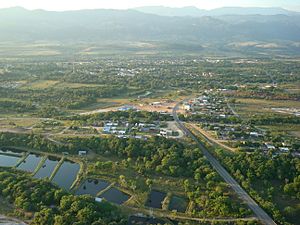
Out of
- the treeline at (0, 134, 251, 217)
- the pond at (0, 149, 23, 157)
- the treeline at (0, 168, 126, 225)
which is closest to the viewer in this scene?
the treeline at (0, 168, 126, 225)

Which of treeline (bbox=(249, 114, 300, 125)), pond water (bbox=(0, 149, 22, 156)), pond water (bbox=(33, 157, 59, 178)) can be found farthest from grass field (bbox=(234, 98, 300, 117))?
pond water (bbox=(0, 149, 22, 156))

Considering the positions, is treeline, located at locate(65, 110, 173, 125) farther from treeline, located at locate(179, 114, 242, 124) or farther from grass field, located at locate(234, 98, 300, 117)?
grass field, located at locate(234, 98, 300, 117)

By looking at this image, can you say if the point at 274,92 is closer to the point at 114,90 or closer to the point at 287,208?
the point at 114,90

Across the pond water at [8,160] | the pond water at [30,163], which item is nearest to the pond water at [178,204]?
the pond water at [30,163]

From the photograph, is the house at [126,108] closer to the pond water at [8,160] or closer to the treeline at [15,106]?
the treeline at [15,106]

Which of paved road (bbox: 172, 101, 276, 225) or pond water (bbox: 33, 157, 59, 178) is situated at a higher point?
paved road (bbox: 172, 101, 276, 225)

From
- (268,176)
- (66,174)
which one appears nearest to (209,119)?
(268,176)

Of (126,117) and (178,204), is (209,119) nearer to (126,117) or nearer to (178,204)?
(126,117)
